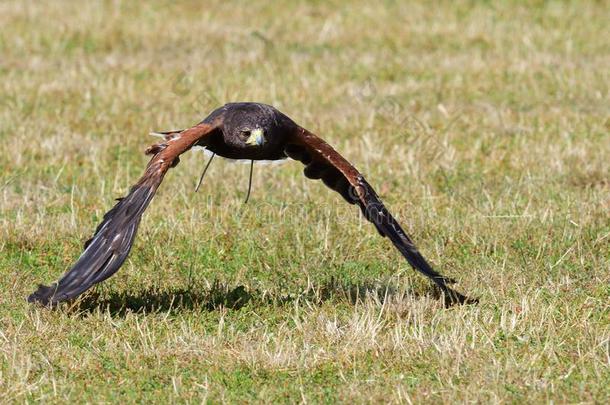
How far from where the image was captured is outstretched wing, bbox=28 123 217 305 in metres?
6.12

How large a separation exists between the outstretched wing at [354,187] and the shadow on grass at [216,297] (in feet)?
1.09

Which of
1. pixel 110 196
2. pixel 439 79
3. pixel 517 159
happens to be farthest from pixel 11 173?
pixel 439 79

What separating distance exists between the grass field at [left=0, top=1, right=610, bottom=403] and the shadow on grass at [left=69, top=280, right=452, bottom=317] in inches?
0.8

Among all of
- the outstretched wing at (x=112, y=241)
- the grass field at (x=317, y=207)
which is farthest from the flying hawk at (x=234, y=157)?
the grass field at (x=317, y=207)

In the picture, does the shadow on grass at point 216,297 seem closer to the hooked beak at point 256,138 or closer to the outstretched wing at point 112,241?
the outstretched wing at point 112,241

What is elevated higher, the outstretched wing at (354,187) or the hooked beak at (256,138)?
the hooked beak at (256,138)

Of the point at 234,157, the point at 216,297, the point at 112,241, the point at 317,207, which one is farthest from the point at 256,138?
the point at 317,207

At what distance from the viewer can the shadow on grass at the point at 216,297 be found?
689 cm

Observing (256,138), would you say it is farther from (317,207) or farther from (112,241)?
(317,207)

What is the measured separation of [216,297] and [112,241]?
1109 mm

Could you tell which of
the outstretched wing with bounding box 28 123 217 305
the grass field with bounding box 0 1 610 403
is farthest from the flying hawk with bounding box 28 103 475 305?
the grass field with bounding box 0 1 610 403

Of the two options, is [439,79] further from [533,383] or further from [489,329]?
[533,383]

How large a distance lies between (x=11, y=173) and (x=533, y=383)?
18.2 feet

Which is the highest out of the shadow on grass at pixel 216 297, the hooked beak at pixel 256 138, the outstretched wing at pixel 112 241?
the hooked beak at pixel 256 138
